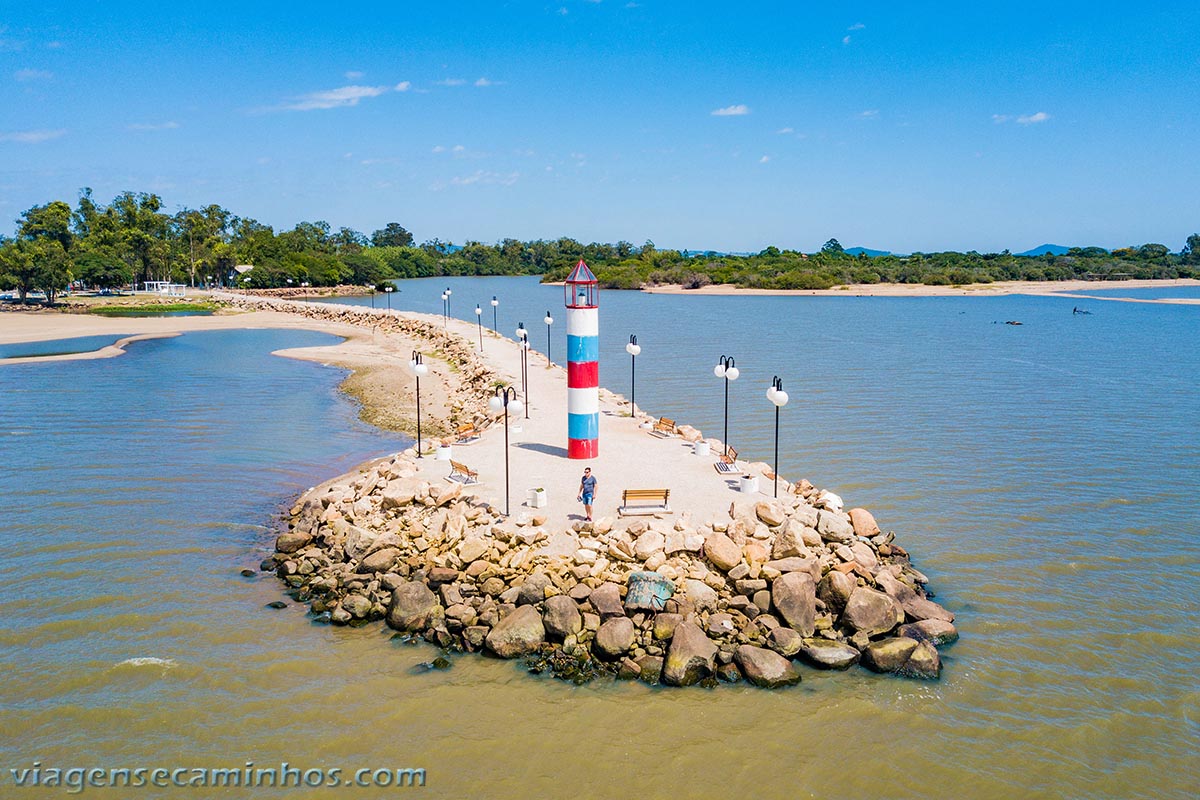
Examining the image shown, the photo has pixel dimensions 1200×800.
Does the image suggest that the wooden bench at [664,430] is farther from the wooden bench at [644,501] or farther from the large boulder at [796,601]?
the large boulder at [796,601]

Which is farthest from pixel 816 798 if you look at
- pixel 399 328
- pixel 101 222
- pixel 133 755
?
pixel 101 222

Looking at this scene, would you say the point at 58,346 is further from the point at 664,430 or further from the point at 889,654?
the point at 889,654

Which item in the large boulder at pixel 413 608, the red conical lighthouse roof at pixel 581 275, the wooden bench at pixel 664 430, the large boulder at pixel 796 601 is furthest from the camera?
the wooden bench at pixel 664 430

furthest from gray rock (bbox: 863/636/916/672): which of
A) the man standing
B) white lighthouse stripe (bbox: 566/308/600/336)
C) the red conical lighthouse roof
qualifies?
the red conical lighthouse roof

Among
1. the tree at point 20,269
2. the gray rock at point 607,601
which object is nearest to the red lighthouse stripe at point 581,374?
the gray rock at point 607,601

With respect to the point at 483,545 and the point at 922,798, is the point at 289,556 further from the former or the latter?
the point at 922,798
